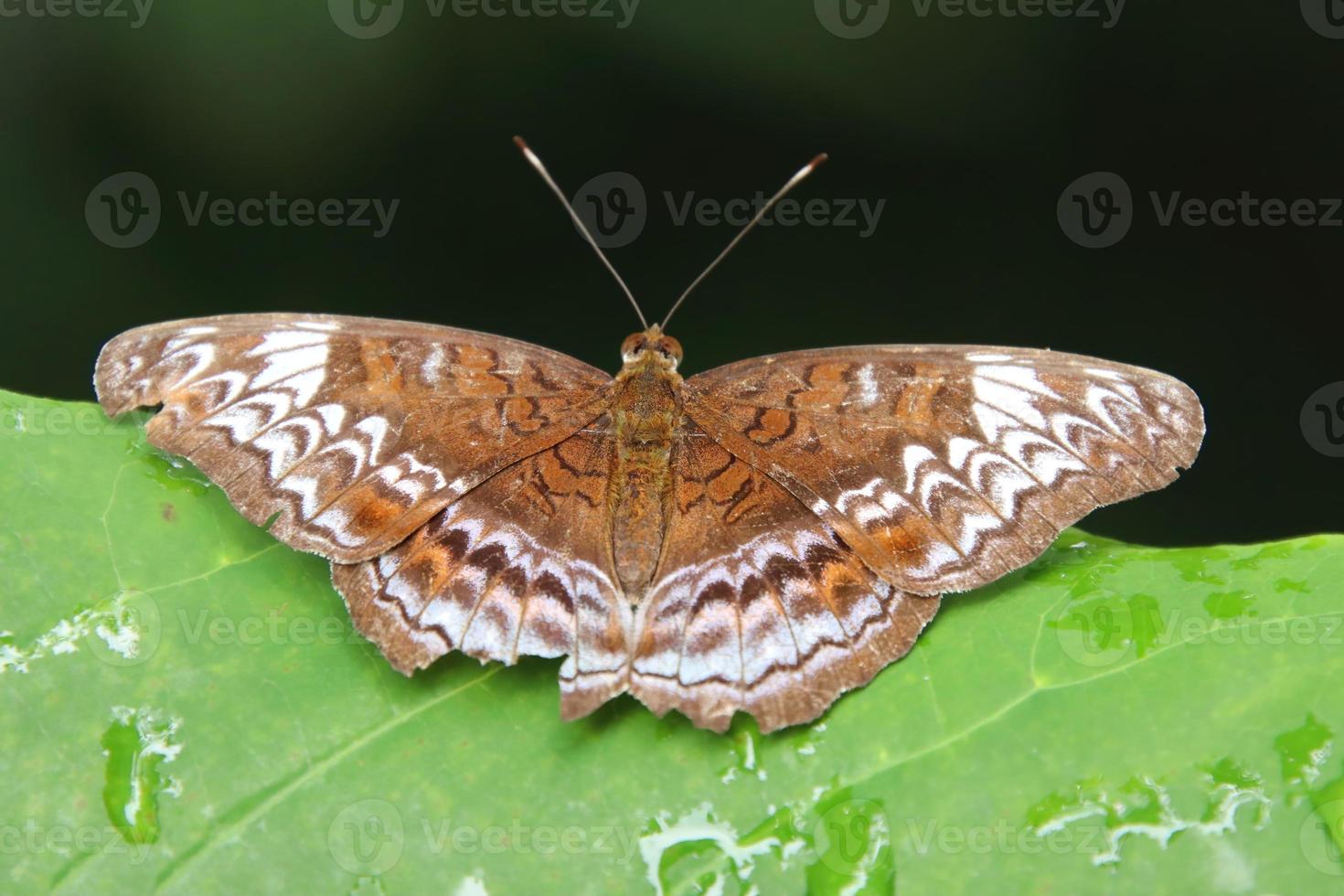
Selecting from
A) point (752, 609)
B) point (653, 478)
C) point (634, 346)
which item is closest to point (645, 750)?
point (752, 609)

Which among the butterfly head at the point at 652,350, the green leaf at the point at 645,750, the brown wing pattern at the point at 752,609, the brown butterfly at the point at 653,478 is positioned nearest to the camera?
the green leaf at the point at 645,750

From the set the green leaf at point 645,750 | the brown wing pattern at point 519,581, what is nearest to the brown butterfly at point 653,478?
the brown wing pattern at point 519,581

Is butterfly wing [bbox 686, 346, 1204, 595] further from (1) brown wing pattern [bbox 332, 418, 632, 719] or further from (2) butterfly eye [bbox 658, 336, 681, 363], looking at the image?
(1) brown wing pattern [bbox 332, 418, 632, 719]

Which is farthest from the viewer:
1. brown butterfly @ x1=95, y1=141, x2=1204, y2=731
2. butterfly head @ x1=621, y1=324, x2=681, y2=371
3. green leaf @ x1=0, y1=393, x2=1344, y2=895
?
butterfly head @ x1=621, y1=324, x2=681, y2=371

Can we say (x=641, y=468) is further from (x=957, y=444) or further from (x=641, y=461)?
(x=957, y=444)

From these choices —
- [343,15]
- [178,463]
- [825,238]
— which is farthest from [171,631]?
[825,238]

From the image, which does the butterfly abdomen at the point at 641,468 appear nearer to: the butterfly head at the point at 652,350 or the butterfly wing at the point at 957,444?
the butterfly head at the point at 652,350

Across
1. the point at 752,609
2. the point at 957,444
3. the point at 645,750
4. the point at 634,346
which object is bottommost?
the point at 645,750

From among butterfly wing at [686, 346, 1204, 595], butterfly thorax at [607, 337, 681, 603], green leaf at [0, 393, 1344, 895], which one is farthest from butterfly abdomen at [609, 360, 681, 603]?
green leaf at [0, 393, 1344, 895]
